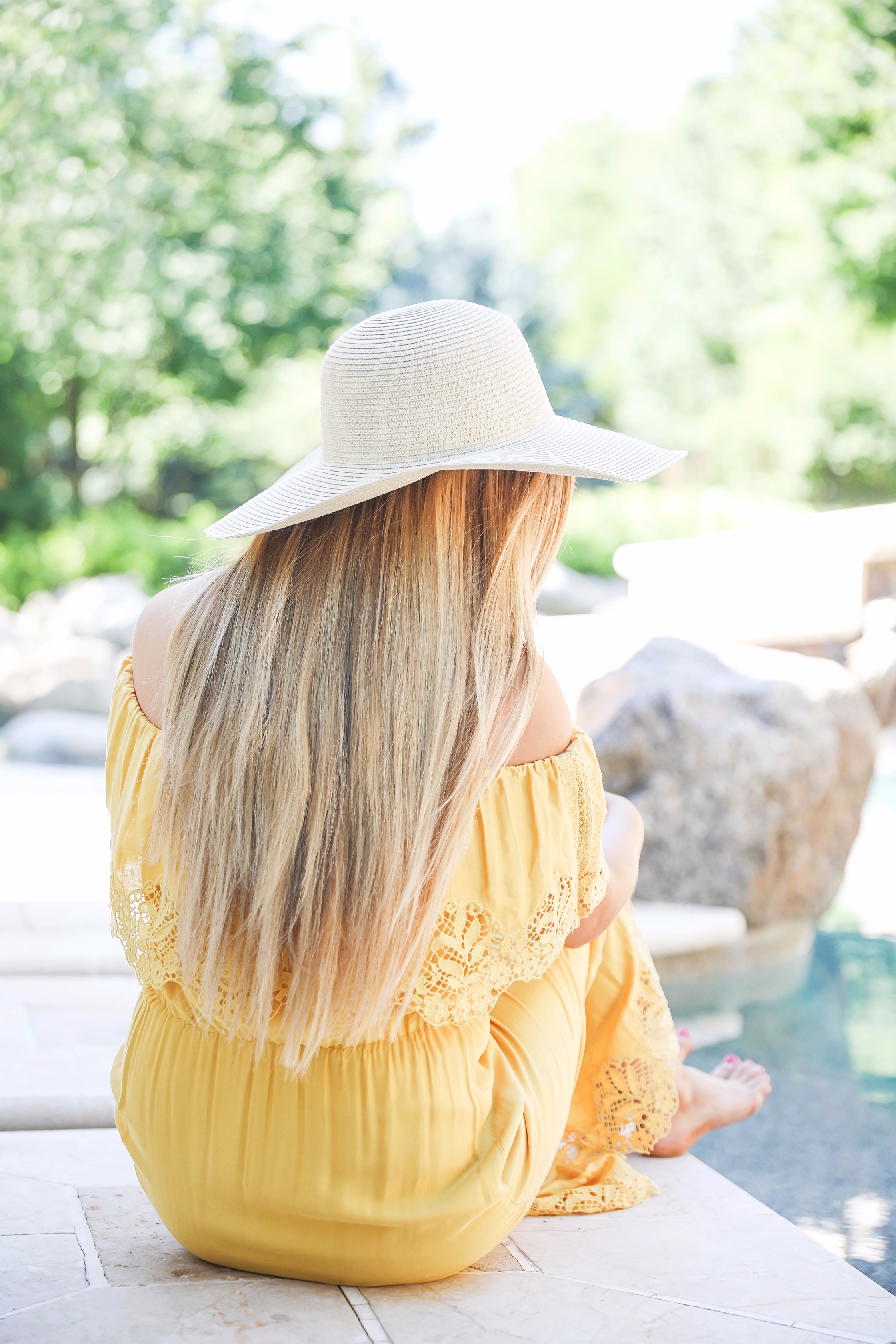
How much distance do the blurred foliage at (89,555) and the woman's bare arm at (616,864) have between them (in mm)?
10070

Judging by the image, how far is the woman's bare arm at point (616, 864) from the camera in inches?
62.8

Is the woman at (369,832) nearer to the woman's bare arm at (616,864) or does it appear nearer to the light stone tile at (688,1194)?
the woman's bare arm at (616,864)

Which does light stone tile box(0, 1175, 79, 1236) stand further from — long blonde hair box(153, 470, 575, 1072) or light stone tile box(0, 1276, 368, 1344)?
long blonde hair box(153, 470, 575, 1072)

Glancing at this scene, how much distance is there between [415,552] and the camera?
1.38 m

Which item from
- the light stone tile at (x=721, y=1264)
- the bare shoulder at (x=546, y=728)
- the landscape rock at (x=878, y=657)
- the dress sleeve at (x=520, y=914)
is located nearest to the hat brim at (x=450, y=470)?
the bare shoulder at (x=546, y=728)

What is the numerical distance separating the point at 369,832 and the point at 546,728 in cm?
25

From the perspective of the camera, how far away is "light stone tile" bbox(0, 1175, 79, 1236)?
5.53 ft

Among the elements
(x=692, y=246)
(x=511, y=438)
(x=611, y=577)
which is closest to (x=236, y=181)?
(x=611, y=577)

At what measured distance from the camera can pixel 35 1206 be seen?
176cm

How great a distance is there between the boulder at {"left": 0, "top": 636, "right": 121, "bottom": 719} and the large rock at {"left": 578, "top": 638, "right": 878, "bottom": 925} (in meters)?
4.74

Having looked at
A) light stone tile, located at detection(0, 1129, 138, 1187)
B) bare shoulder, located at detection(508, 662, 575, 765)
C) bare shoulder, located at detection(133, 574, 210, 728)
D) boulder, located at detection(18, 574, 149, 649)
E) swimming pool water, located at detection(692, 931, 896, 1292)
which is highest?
bare shoulder, located at detection(133, 574, 210, 728)

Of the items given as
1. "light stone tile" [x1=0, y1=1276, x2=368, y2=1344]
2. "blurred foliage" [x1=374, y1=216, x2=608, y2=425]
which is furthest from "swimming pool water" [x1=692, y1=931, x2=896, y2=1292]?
"blurred foliage" [x1=374, y1=216, x2=608, y2=425]

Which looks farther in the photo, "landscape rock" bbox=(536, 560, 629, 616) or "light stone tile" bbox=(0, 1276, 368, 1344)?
"landscape rock" bbox=(536, 560, 629, 616)

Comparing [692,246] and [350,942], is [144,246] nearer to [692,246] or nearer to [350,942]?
[692,246]
